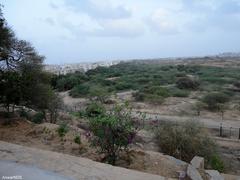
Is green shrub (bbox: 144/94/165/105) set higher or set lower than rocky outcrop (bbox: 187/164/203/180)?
lower

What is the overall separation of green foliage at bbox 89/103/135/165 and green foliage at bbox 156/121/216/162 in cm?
370

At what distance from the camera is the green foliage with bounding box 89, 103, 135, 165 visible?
24.5 feet

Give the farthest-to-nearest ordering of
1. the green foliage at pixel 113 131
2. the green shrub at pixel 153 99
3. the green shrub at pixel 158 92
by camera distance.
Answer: the green shrub at pixel 158 92
the green shrub at pixel 153 99
the green foliage at pixel 113 131

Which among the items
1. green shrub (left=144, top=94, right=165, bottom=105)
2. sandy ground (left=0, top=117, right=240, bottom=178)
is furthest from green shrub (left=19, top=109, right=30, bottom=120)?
green shrub (left=144, top=94, right=165, bottom=105)

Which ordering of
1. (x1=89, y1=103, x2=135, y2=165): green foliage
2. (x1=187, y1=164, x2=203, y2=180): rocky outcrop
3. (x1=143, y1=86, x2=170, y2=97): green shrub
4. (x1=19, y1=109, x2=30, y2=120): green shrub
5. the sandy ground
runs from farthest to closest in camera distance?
(x1=143, y1=86, x2=170, y2=97): green shrub → (x1=19, y1=109, x2=30, y2=120): green shrub → the sandy ground → (x1=89, y1=103, x2=135, y2=165): green foliage → (x1=187, y1=164, x2=203, y2=180): rocky outcrop

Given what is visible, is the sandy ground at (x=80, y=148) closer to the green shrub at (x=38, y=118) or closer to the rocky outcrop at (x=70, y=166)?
the rocky outcrop at (x=70, y=166)

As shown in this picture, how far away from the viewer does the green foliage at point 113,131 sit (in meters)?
7.47

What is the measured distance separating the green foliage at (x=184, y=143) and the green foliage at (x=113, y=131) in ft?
12.1

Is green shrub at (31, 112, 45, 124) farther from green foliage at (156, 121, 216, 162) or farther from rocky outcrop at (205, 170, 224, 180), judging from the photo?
rocky outcrop at (205, 170, 224, 180)

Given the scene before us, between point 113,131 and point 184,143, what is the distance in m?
4.41

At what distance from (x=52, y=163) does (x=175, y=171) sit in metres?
2.98

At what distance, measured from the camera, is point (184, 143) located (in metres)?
11.0

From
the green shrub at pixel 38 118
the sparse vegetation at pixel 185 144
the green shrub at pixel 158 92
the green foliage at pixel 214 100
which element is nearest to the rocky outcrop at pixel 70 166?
the sparse vegetation at pixel 185 144

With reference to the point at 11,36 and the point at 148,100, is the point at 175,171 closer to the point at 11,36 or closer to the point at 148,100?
the point at 11,36
